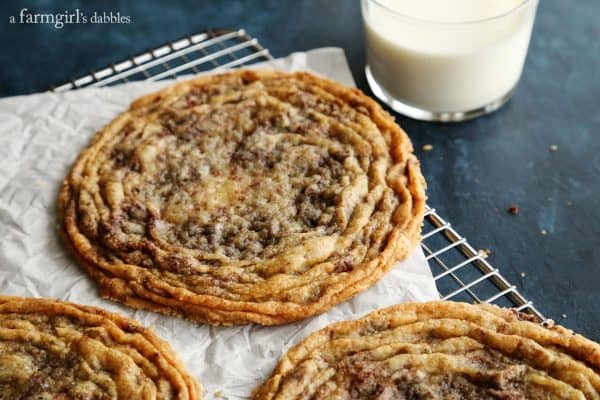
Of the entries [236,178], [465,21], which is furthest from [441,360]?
[465,21]

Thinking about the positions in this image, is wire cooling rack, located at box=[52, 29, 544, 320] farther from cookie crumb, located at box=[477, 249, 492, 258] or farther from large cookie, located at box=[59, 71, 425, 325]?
large cookie, located at box=[59, 71, 425, 325]

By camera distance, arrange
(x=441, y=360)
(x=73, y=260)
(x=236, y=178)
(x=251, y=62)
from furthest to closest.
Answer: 1. (x=251, y=62)
2. (x=236, y=178)
3. (x=73, y=260)
4. (x=441, y=360)

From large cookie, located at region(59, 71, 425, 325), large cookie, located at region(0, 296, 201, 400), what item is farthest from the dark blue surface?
large cookie, located at region(0, 296, 201, 400)

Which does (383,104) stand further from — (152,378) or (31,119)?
(152,378)

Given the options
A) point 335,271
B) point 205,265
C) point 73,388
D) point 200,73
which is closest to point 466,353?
point 335,271

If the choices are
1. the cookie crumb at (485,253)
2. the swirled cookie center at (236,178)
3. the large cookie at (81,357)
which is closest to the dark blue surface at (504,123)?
the cookie crumb at (485,253)

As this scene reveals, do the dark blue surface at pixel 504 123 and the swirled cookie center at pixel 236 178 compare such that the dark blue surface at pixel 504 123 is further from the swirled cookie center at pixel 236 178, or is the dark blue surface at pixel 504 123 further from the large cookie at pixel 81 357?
the large cookie at pixel 81 357

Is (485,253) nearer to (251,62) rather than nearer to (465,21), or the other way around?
(465,21)
